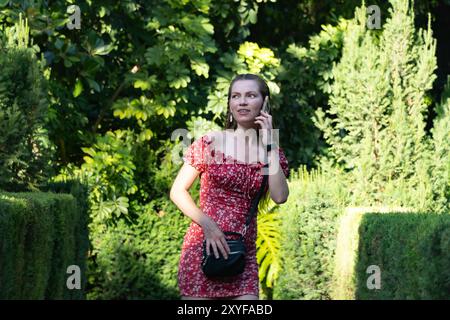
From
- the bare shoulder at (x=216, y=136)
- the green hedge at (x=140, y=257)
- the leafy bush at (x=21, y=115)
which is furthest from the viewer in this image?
the green hedge at (x=140, y=257)

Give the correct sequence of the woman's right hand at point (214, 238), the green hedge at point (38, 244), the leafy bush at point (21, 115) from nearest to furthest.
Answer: the woman's right hand at point (214, 238)
the green hedge at point (38, 244)
the leafy bush at point (21, 115)

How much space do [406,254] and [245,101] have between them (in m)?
3.15

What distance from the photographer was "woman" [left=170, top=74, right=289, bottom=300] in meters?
5.66

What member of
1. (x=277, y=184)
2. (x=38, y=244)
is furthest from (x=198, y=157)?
(x=38, y=244)

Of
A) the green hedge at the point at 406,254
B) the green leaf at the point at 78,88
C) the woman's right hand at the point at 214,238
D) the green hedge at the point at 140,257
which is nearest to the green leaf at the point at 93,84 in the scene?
the green leaf at the point at 78,88

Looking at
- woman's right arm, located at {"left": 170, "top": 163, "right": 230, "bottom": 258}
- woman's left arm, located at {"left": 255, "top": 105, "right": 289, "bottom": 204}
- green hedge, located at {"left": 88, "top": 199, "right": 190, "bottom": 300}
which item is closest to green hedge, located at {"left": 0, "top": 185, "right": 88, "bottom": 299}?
woman's right arm, located at {"left": 170, "top": 163, "right": 230, "bottom": 258}

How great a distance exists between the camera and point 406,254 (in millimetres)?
8477

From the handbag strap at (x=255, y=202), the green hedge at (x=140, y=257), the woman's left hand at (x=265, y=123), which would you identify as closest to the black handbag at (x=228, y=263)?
the handbag strap at (x=255, y=202)

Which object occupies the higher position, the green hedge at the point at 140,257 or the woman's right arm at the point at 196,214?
the green hedge at the point at 140,257

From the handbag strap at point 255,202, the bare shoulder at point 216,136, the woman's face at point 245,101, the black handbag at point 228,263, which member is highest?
the woman's face at point 245,101

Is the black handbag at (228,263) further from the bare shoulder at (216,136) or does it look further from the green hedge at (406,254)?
the green hedge at (406,254)

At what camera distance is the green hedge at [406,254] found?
278 inches

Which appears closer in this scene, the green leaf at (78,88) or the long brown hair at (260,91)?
the long brown hair at (260,91)

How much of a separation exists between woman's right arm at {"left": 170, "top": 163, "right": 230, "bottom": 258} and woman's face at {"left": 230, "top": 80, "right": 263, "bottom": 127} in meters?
0.39
